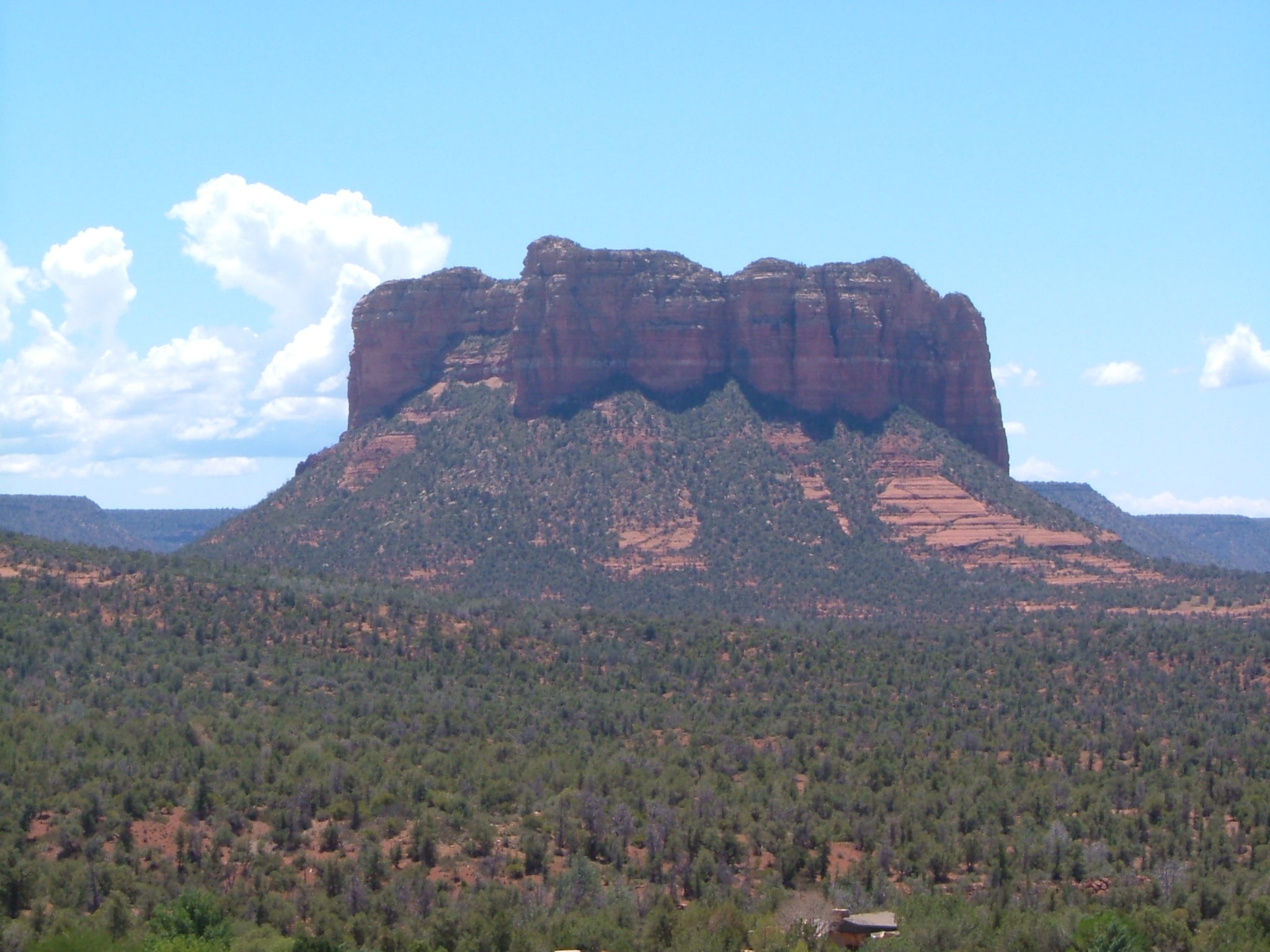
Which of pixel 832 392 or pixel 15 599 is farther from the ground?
pixel 832 392

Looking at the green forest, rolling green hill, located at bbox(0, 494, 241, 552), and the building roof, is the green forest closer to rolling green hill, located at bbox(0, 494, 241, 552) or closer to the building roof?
the building roof

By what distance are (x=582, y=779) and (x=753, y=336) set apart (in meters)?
63.6

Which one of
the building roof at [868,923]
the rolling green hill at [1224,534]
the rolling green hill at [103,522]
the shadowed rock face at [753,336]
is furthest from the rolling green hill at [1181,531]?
the building roof at [868,923]

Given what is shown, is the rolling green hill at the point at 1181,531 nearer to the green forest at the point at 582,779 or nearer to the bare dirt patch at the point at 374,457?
the bare dirt patch at the point at 374,457

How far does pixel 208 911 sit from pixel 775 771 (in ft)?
65.3

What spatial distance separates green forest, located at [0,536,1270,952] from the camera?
1310 inches

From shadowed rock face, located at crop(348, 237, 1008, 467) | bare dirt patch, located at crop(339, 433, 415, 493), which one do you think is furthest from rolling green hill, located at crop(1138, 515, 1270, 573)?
bare dirt patch, located at crop(339, 433, 415, 493)

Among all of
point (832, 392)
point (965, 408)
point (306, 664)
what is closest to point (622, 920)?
point (306, 664)

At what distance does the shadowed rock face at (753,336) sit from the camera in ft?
341

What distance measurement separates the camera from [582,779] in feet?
145

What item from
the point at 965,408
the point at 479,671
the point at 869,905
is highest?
the point at 965,408

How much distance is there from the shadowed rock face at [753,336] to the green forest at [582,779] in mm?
39646

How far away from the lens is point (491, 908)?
110ft

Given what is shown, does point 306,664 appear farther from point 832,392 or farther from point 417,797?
point 832,392
